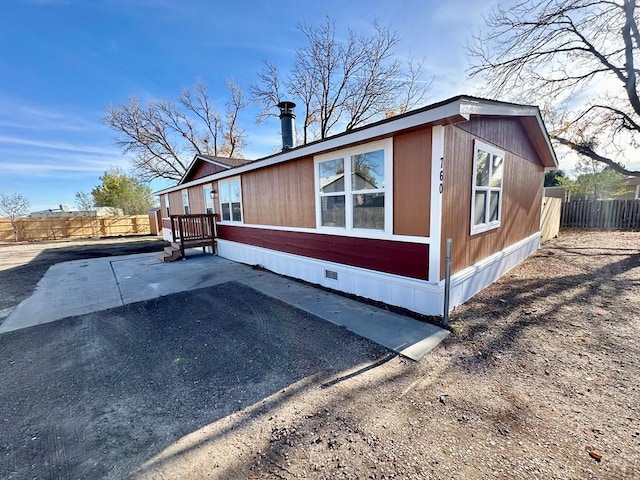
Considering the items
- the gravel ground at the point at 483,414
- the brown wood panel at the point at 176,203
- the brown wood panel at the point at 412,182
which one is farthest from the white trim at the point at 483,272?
the brown wood panel at the point at 176,203

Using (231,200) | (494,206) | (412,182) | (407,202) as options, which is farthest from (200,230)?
(494,206)

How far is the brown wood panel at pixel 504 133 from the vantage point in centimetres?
460

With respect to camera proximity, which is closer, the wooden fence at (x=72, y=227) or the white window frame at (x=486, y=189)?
the white window frame at (x=486, y=189)

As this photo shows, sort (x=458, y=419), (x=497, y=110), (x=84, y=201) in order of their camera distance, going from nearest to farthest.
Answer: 1. (x=458, y=419)
2. (x=497, y=110)
3. (x=84, y=201)

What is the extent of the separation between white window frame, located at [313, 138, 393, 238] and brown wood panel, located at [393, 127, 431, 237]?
78mm

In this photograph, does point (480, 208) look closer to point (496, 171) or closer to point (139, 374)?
point (496, 171)

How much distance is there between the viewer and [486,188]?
514cm

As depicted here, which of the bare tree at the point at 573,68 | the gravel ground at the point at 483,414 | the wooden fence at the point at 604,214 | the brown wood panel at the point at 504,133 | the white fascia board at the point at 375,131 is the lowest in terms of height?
the gravel ground at the point at 483,414

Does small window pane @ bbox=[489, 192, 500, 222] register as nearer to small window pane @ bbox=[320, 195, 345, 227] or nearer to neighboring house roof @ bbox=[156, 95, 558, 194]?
neighboring house roof @ bbox=[156, 95, 558, 194]

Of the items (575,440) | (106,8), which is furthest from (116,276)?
(575,440)

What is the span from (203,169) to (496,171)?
10.9 m

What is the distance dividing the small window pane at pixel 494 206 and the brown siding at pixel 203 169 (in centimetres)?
877

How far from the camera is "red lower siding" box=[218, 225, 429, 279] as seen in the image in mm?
4051

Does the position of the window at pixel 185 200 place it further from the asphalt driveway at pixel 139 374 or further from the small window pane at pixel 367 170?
the small window pane at pixel 367 170
